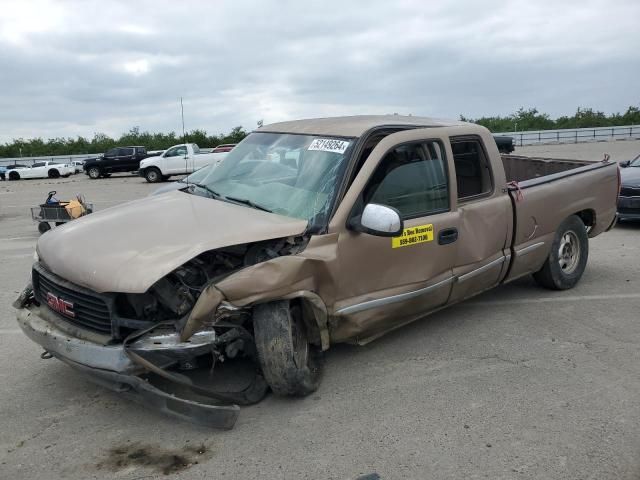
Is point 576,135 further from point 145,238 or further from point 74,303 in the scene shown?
point 74,303

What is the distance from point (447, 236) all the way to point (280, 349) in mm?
1685

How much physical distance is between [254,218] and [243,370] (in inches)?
45.2

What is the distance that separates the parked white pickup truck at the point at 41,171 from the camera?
36.2 metres

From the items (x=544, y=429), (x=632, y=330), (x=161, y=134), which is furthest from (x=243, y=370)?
(x=161, y=134)

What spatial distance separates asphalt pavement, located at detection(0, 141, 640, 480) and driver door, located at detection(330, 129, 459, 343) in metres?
0.45

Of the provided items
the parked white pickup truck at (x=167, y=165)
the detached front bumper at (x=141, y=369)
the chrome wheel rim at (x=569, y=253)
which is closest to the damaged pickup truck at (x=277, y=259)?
the detached front bumper at (x=141, y=369)

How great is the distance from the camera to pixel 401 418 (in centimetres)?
350

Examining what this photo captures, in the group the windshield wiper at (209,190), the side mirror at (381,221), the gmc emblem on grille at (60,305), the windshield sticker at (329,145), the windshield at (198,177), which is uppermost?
the windshield sticker at (329,145)

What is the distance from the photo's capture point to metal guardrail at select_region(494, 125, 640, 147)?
48.1 metres

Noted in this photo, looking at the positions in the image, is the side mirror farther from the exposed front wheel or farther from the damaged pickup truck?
the exposed front wheel

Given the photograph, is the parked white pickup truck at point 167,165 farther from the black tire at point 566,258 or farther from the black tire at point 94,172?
the black tire at point 566,258

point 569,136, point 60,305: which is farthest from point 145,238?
point 569,136

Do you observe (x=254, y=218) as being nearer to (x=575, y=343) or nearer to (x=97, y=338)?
(x=97, y=338)

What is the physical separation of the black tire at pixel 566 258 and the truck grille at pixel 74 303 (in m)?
4.24
